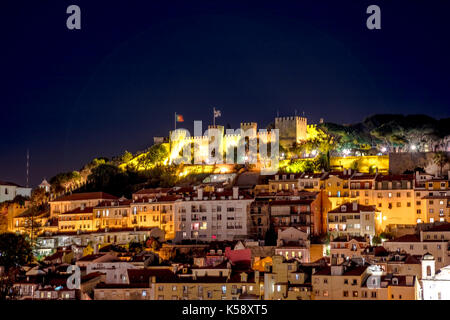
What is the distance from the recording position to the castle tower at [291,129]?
67.2 metres

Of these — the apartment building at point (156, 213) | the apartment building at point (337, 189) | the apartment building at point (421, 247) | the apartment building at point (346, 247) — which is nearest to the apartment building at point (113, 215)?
the apartment building at point (156, 213)

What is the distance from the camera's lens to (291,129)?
2672 inches

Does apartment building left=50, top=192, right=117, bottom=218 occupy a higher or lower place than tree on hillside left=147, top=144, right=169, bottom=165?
lower

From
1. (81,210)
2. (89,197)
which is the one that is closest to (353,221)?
(81,210)

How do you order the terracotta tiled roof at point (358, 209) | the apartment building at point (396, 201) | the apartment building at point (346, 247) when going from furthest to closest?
1. the apartment building at point (396, 201)
2. the terracotta tiled roof at point (358, 209)
3. the apartment building at point (346, 247)

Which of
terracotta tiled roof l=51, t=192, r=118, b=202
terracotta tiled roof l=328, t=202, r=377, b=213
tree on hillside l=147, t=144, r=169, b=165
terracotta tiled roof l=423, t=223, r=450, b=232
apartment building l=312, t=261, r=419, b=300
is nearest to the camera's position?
apartment building l=312, t=261, r=419, b=300

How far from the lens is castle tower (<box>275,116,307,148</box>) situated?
6719cm

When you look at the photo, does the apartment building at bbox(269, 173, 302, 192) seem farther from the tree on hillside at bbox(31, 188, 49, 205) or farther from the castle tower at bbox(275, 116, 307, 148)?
the tree on hillside at bbox(31, 188, 49, 205)

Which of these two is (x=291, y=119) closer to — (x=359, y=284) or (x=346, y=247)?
(x=346, y=247)

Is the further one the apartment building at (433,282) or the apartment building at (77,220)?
the apartment building at (77,220)

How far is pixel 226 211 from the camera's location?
44031mm

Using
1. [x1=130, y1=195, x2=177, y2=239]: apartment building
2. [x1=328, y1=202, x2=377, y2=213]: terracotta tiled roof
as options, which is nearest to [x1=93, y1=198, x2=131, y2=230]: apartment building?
[x1=130, y1=195, x2=177, y2=239]: apartment building

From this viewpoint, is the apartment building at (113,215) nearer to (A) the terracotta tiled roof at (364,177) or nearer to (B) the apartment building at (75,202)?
(B) the apartment building at (75,202)

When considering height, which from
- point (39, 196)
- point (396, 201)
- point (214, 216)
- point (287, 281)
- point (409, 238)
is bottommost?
point (287, 281)
